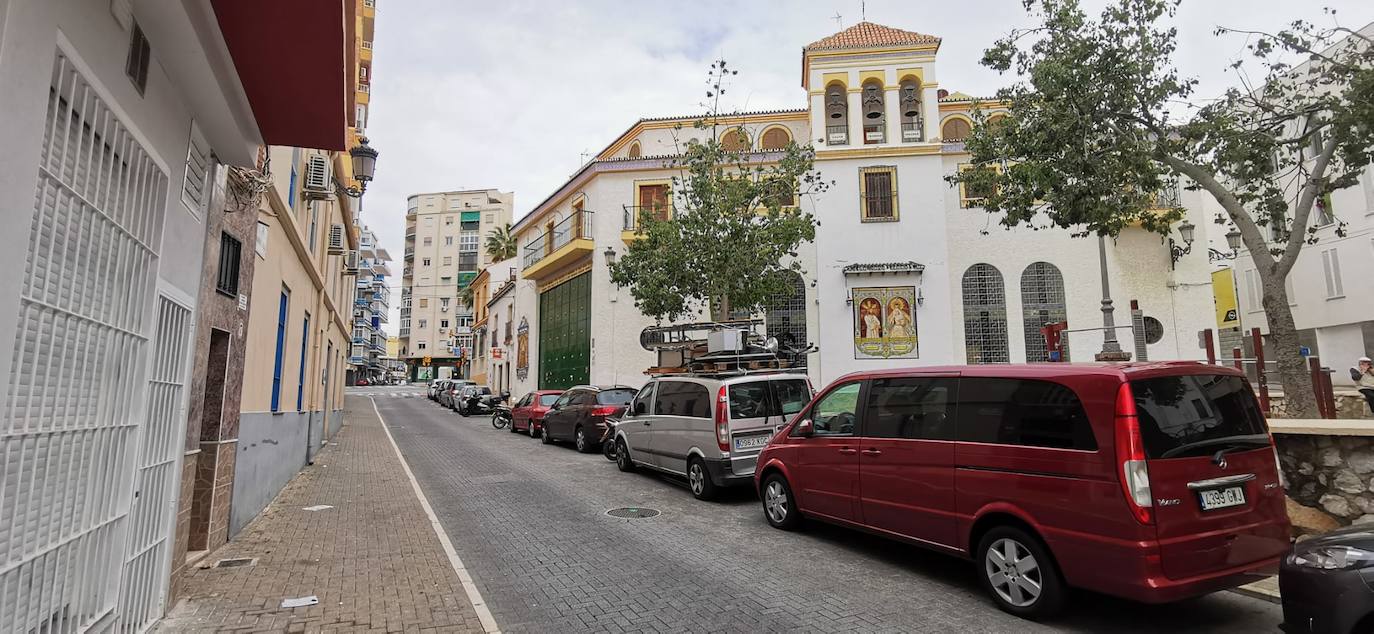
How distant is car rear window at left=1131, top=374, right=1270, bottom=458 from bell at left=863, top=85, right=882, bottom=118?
20816mm

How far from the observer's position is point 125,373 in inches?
150

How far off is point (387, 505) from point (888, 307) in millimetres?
17441

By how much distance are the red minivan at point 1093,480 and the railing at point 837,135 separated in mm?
19407

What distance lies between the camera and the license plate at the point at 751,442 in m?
8.73

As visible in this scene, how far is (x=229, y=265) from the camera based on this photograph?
20.8 ft

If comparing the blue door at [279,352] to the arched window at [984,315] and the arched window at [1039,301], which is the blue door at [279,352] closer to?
the arched window at [984,315]

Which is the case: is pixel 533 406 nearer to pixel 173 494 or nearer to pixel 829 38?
pixel 173 494

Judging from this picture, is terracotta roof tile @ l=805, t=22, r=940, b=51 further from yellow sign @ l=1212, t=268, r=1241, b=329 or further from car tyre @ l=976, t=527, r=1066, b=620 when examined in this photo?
car tyre @ l=976, t=527, r=1066, b=620

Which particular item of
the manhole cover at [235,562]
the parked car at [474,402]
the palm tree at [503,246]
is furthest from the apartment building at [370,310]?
the manhole cover at [235,562]

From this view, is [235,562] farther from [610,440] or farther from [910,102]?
[910,102]

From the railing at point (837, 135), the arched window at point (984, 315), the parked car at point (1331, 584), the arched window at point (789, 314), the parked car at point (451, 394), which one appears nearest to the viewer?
the parked car at point (1331, 584)

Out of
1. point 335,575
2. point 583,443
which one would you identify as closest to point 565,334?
point 583,443

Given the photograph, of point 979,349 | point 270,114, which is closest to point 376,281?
point 979,349

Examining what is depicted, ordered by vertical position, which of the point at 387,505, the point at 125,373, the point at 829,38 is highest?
the point at 829,38
